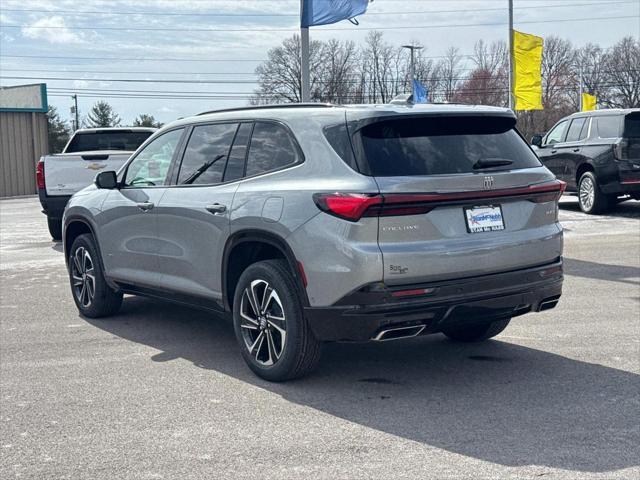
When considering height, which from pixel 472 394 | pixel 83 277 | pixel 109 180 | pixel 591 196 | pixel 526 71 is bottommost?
pixel 472 394

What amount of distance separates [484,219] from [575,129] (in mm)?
13423

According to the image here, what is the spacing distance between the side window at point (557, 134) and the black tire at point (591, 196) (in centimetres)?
136

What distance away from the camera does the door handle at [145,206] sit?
6.77 m

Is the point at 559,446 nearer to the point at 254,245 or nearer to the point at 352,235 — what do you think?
the point at 352,235

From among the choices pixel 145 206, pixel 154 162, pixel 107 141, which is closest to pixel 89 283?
pixel 145 206

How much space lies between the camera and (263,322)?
5.62 meters

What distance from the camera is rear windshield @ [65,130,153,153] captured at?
16.0 meters

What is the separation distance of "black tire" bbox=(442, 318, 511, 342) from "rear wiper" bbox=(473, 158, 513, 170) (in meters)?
1.47

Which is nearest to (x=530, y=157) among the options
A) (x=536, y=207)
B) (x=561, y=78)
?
(x=536, y=207)

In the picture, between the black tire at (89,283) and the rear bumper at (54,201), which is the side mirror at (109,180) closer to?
the black tire at (89,283)

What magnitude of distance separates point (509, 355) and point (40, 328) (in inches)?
159

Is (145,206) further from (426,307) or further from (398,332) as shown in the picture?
(426,307)

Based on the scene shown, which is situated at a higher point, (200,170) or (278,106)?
(278,106)

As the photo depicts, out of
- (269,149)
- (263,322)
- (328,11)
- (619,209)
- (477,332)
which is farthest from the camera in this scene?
(619,209)
